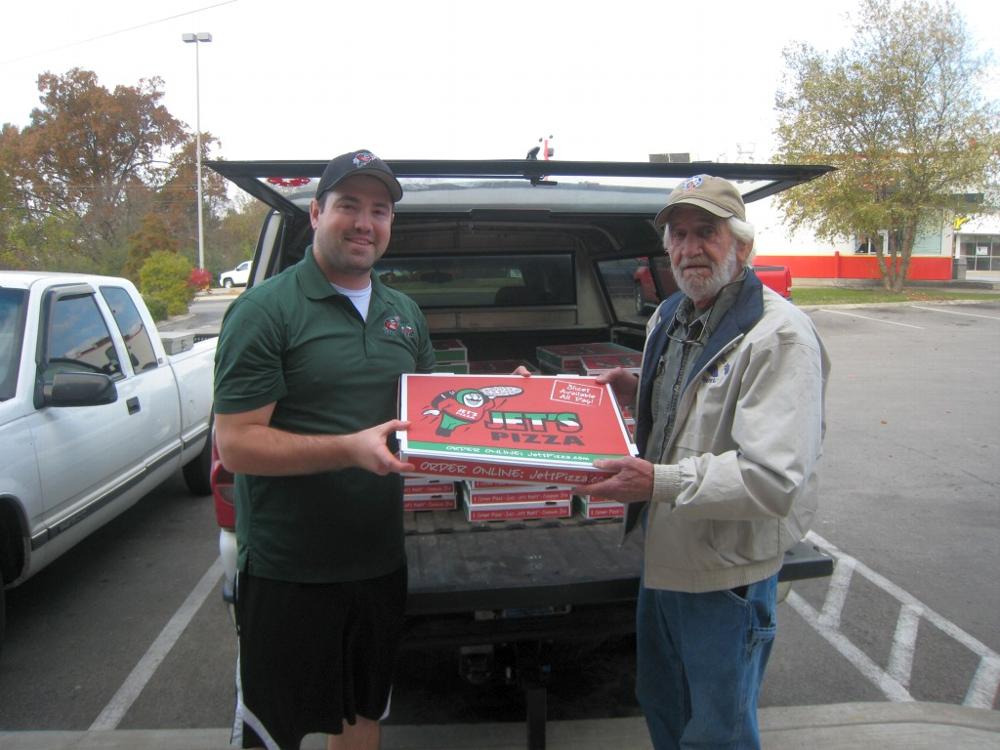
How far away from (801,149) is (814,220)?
253 centimetres

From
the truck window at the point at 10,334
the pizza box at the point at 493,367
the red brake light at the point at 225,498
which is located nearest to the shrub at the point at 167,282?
the truck window at the point at 10,334

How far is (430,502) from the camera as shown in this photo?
3.26 meters

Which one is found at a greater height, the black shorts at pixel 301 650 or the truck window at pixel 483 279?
the truck window at pixel 483 279

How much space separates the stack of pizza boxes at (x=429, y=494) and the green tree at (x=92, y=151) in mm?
26454

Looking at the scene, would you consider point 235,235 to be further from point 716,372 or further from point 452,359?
point 716,372

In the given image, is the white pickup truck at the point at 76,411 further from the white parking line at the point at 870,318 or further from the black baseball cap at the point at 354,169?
the white parking line at the point at 870,318

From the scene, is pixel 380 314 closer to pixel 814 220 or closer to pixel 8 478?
pixel 8 478

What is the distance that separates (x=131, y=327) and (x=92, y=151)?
31.2 meters

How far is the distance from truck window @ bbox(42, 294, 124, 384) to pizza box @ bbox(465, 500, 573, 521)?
233 cm

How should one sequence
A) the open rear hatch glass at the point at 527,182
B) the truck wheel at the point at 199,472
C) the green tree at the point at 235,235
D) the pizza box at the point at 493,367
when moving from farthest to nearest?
1. the green tree at the point at 235,235
2. the truck wheel at the point at 199,472
3. the pizza box at the point at 493,367
4. the open rear hatch glass at the point at 527,182

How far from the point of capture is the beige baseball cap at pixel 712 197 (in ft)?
6.68

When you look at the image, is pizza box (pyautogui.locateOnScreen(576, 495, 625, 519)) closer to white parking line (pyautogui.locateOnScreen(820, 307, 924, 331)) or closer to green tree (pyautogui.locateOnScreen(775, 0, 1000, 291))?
white parking line (pyautogui.locateOnScreen(820, 307, 924, 331))

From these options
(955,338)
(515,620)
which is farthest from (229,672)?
(955,338)

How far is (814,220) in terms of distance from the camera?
25.7 m
